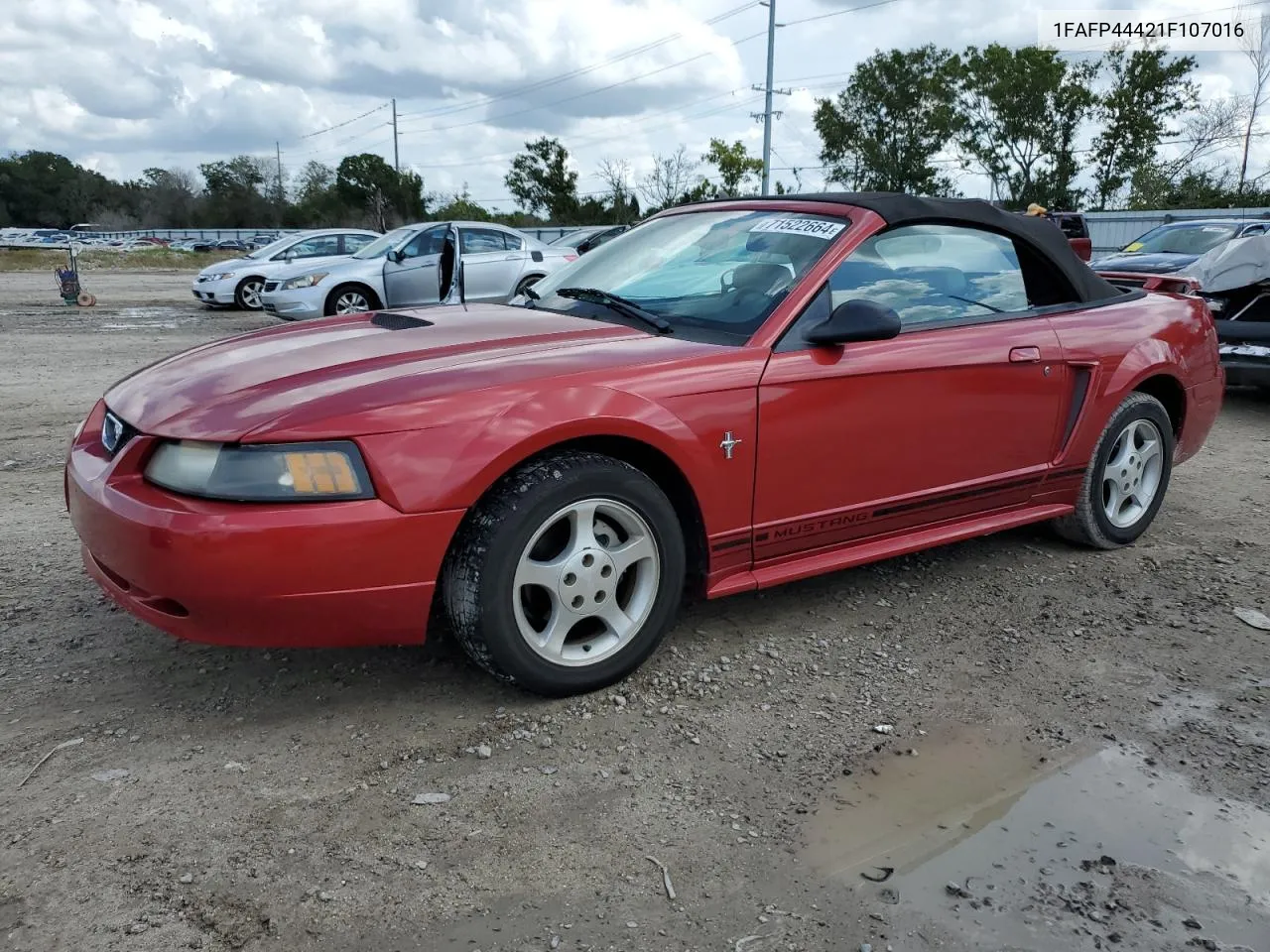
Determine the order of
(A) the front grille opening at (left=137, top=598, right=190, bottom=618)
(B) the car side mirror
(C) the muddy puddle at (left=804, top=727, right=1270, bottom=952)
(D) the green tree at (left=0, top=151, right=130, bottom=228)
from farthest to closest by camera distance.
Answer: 1. (D) the green tree at (left=0, top=151, right=130, bottom=228)
2. (B) the car side mirror
3. (A) the front grille opening at (left=137, top=598, right=190, bottom=618)
4. (C) the muddy puddle at (left=804, top=727, right=1270, bottom=952)

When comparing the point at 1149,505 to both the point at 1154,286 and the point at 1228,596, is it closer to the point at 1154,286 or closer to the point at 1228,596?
Result: the point at 1228,596

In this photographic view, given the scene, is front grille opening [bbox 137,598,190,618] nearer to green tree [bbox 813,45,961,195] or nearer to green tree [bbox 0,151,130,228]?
green tree [bbox 813,45,961,195]

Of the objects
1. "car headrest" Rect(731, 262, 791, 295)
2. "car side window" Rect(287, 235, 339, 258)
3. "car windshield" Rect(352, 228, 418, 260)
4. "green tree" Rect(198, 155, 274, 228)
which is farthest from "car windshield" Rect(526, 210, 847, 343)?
"green tree" Rect(198, 155, 274, 228)

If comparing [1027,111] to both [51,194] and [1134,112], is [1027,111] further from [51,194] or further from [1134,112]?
[51,194]

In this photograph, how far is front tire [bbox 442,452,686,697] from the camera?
2.69m

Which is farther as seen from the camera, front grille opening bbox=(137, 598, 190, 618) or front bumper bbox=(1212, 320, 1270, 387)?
front bumper bbox=(1212, 320, 1270, 387)

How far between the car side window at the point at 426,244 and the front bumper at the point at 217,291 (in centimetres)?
510

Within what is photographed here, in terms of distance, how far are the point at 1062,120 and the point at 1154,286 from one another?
165ft

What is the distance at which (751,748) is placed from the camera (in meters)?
2.70

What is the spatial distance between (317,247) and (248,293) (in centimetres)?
140

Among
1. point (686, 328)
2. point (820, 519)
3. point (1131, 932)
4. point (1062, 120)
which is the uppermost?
point (1062, 120)

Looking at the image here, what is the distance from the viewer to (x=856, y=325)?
10.2 ft

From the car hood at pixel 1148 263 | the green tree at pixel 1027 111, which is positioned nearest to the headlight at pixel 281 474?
the car hood at pixel 1148 263

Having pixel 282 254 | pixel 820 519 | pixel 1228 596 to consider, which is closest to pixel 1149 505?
pixel 1228 596
